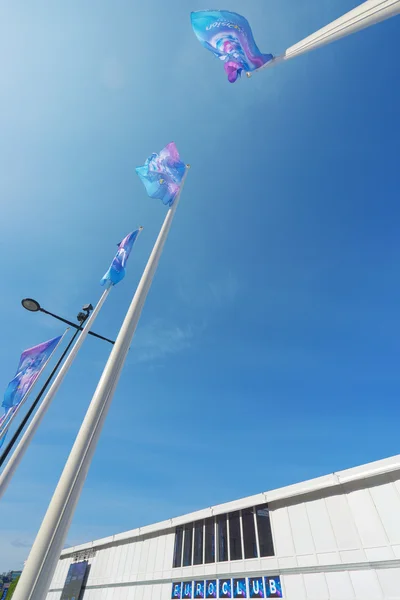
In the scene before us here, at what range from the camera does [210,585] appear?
12.8m

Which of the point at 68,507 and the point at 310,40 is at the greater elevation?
the point at 310,40

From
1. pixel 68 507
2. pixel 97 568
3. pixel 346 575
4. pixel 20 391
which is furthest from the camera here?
pixel 97 568

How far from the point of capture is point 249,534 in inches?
498

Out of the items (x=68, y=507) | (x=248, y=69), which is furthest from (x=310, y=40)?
(x=68, y=507)

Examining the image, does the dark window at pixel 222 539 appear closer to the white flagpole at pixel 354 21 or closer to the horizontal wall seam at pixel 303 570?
the horizontal wall seam at pixel 303 570

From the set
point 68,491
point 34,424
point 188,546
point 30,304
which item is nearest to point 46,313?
point 30,304

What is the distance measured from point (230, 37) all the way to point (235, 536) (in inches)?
735

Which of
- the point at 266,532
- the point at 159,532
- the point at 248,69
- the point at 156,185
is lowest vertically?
the point at 266,532

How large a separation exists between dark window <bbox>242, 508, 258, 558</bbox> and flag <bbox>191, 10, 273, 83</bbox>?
17.0 m

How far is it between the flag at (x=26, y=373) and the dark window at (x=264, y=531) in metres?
12.1

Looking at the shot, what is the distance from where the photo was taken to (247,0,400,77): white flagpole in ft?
15.7

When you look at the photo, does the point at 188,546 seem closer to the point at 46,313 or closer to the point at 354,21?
the point at 46,313

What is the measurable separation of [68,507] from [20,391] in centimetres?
1280

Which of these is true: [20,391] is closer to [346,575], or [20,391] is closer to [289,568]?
[289,568]
